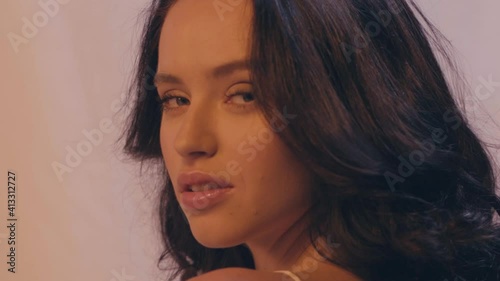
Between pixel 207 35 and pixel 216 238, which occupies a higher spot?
pixel 207 35

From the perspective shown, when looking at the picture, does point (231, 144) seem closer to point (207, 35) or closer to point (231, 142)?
point (231, 142)

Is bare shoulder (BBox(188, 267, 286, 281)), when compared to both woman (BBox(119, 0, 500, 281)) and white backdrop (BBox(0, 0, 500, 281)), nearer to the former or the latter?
woman (BBox(119, 0, 500, 281))

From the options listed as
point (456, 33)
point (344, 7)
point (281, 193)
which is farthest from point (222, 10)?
point (456, 33)

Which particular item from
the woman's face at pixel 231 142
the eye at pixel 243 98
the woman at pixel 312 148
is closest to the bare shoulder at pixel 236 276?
the woman at pixel 312 148

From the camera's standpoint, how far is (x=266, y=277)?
1.13 metres

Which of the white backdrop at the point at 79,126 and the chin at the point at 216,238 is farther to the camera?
the white backdrop at the point at 79,126

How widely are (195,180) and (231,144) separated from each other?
3.6 inches

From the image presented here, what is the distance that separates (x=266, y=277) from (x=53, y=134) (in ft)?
2.99

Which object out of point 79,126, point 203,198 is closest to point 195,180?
point 203,198

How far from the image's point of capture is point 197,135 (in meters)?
1.22

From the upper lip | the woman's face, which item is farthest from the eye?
the upper lip

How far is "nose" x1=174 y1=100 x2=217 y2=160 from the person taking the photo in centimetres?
121

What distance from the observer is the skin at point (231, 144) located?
3.98 ft

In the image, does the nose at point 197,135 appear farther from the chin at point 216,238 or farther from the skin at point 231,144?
the chin at point 216,238
